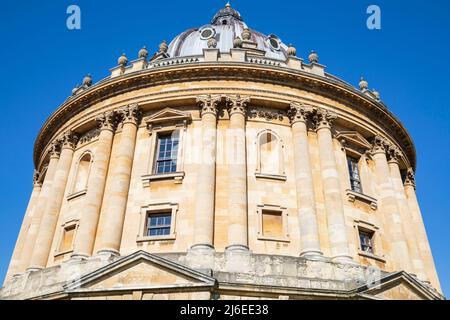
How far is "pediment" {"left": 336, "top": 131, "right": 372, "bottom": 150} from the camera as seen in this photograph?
27.0 m

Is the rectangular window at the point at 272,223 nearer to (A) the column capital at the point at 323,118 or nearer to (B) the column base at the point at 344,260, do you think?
(B) the column base at the point at 344,260

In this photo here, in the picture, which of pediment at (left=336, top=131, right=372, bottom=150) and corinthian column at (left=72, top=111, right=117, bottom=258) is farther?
pediment at (left=336, top=131, right=372, bottom=150)

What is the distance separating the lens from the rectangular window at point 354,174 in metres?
26.3

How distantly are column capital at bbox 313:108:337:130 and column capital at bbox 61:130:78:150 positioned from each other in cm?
1569

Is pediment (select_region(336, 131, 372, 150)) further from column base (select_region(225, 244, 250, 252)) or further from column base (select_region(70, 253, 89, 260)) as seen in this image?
column base (select_region(70, 253, 89, 260))

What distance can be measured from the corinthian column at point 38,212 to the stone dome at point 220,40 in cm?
1444

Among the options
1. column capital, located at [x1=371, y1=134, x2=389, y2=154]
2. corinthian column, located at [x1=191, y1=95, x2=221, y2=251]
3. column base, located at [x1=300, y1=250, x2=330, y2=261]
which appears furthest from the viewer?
column capital, located at [x1=371, y1=134, x2=389, y2=154]

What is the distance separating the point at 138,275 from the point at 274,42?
95.4 ft

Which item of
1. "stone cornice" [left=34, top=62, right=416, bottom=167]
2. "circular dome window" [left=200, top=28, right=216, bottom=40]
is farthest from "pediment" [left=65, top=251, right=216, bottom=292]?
"circular dome window" [left=200, top=28, right=216, bottom=40]

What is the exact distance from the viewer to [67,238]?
24.8m

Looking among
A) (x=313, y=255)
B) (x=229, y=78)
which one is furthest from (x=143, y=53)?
(x=313, y=255)

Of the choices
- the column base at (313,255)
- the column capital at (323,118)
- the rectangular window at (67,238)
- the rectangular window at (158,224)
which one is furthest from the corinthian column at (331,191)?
the rectangular window at (67,238)

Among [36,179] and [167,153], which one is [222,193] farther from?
[36,179]

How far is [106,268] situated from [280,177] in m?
10.3
